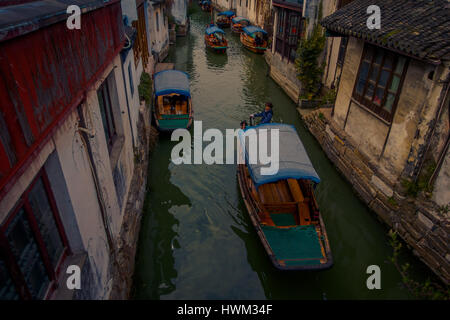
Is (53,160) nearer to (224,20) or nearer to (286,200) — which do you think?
(286,200)

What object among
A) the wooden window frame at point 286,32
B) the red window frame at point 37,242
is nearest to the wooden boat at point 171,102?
the wooden window frame at point 286,32

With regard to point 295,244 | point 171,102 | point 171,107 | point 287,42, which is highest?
point 287,42

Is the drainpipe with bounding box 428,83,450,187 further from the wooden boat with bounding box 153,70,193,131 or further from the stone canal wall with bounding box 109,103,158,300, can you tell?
the wooden boat with bounding box 153,70,193,131

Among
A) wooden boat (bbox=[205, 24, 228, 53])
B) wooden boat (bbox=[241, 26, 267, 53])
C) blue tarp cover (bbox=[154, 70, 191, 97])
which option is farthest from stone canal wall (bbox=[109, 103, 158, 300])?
wooden boat (bbox=[241, 26, 267, 53])

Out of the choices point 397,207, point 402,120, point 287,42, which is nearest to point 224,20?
point 287,42

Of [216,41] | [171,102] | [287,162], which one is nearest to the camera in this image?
[287,162]
